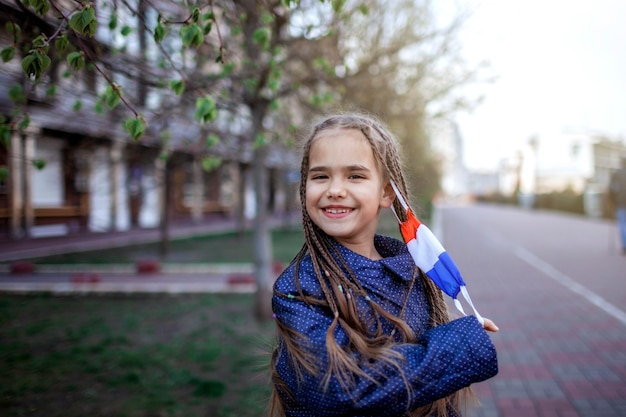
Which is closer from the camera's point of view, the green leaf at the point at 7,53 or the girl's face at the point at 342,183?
the girl's face at the point at 342,183

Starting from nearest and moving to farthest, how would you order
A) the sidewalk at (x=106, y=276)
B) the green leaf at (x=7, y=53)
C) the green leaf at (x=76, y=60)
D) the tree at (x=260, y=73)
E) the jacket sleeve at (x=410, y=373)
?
the jacket sleeve at (x=410, y=373) < the green leaf at (x=76, y=60) < the green leaf at (x=7, y=53) < the tree at (x=260, y=73) < the sidewalk at (x=106, y=276)

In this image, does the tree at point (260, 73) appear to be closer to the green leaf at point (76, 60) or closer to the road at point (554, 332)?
the green leaf at point (76, 60)

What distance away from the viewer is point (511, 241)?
17172 millimetres

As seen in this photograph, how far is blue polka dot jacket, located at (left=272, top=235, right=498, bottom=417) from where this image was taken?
1252 mm

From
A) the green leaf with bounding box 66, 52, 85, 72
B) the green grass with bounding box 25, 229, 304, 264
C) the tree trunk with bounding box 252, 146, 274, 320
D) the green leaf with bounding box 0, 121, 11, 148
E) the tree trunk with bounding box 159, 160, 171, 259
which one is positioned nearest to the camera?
the green leaf with bounding box 66, 52, 85, 72

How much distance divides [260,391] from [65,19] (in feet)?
10.9

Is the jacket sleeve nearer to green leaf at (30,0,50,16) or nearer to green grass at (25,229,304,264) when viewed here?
green leaf at (30,0,50,16)

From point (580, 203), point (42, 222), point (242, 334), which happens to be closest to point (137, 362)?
point (242, 334)

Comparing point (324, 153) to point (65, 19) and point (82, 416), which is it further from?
point (82, 416)

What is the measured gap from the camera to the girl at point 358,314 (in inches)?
49.9

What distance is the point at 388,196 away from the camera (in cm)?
171

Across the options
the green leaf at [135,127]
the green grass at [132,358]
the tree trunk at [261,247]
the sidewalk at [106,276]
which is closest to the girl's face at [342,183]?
the green leaf at [135,127]

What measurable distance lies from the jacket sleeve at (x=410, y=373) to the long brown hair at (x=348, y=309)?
2 cm

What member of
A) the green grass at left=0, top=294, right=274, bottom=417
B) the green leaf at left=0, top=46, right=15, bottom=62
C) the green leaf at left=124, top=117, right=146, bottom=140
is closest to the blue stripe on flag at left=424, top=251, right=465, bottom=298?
the green leaf at left=124, top=117, right=146, bottom=140
